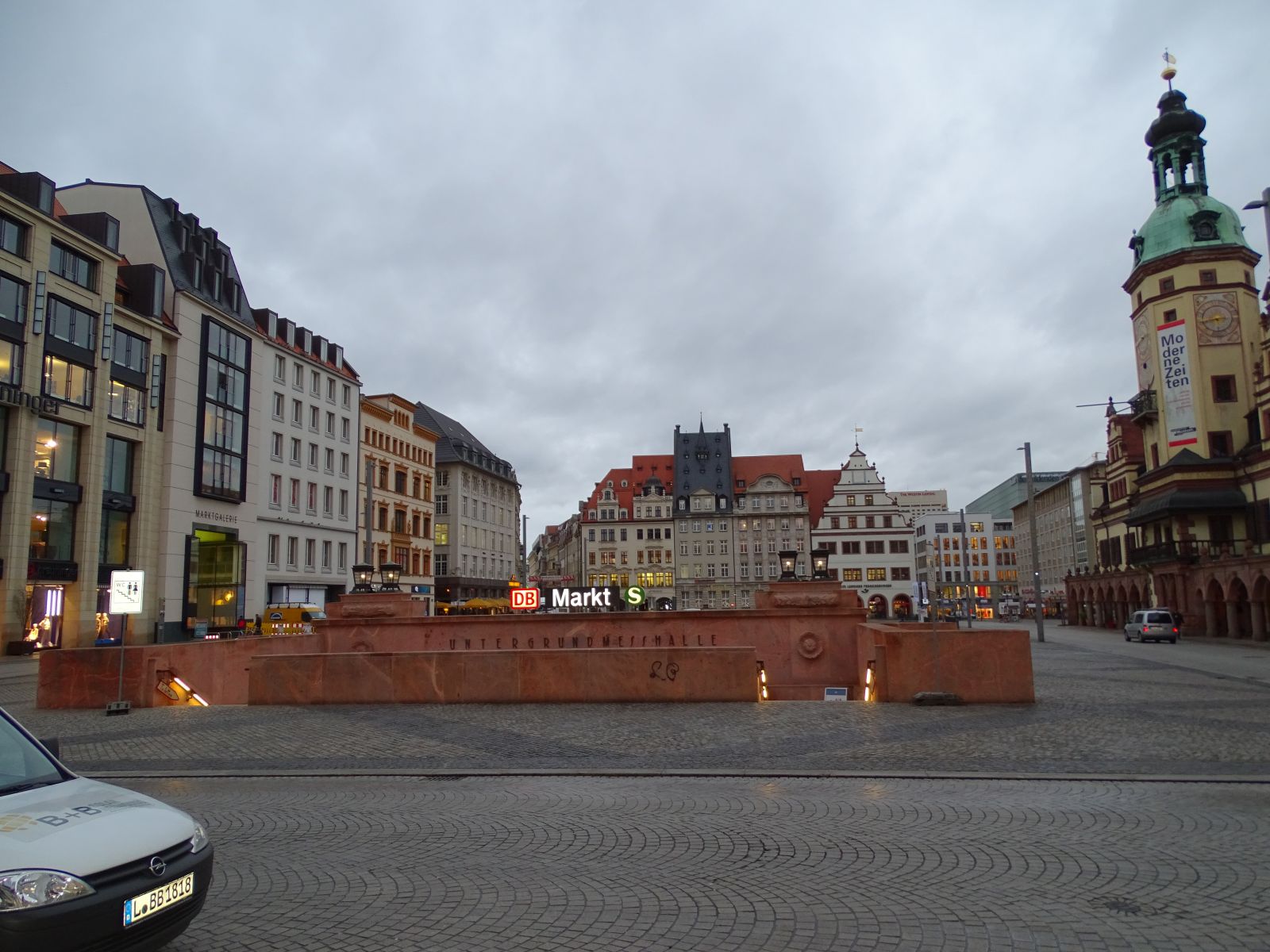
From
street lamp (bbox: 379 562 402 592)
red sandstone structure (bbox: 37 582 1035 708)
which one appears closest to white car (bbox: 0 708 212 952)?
red sandstone structure (bbox: 37 582 1035 708)

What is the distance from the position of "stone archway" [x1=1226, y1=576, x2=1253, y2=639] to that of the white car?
56155 millimetres

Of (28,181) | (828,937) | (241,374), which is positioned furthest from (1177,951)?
(241,374)

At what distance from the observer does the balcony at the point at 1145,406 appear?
61.8 metres

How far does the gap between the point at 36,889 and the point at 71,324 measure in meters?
46.1

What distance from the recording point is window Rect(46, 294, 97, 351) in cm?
4116

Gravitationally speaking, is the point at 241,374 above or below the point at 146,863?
above

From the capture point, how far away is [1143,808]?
8781 mm

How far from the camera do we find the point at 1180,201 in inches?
2416

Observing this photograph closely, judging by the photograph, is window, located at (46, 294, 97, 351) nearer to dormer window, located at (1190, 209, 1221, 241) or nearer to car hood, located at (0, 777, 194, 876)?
car hood, located at (0, 777, 194, 876)

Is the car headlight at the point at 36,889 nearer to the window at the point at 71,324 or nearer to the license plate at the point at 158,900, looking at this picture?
the license plate at the point at 158,900

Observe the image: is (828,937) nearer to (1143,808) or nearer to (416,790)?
(1143,808)

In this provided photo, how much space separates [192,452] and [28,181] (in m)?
15.7

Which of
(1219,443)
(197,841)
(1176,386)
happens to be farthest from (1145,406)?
(197,841)

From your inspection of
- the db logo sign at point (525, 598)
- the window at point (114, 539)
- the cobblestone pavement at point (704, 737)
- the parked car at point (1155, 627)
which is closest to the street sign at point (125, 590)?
the cobblestone pavement at point (704, 737)
